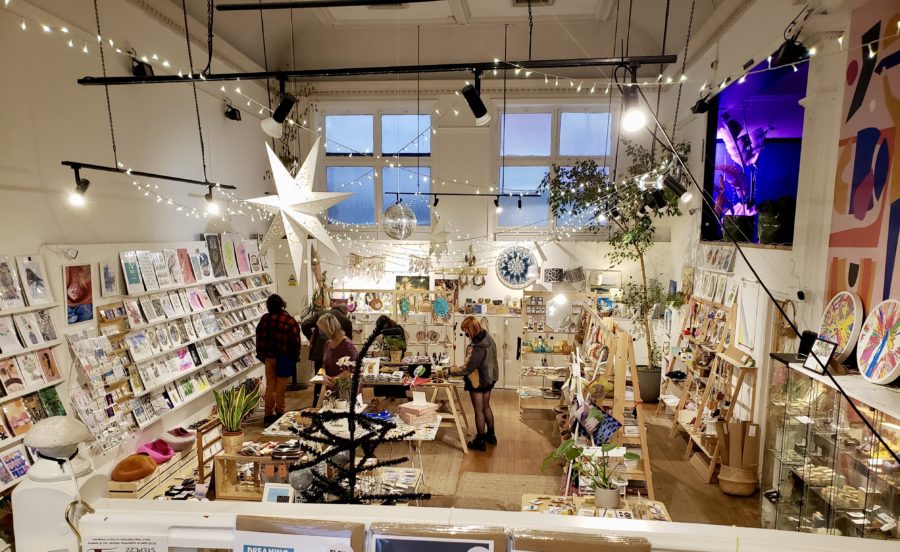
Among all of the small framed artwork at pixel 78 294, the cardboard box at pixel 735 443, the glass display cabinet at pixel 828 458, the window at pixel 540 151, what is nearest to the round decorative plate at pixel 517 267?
the window at pixel 540 151

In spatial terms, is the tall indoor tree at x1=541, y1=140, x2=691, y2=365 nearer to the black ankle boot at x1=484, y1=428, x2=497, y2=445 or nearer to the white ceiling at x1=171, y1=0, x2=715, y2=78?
the white ceiling at x1=171, y1=0, x2=715, y2=78

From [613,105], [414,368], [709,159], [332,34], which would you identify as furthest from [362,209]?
[709,159]

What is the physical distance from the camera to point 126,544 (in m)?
1.27

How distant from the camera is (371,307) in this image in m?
8.16

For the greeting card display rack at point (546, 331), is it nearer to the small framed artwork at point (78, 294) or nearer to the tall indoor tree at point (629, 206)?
the tall indoor tree at point (629, 206)

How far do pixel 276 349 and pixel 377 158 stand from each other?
3780 millimetres

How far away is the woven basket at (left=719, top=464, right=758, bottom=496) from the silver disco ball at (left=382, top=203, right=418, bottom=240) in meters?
4.53

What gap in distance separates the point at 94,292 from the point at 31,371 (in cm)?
89

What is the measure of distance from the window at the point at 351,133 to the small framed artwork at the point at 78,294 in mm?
4932

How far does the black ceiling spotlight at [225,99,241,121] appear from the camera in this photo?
22.5 feet

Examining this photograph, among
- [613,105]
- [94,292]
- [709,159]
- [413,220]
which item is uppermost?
[613,105]

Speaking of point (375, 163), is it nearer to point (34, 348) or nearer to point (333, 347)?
point (333, 347)

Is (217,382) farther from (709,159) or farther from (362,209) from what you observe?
(709,159)

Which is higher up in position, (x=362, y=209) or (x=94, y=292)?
(x=362, y=209)
